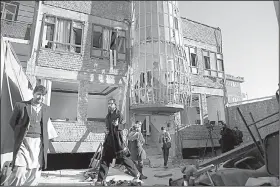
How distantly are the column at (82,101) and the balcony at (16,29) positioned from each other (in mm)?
2474

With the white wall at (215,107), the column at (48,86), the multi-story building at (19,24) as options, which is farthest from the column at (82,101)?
the white wall at (215,107)

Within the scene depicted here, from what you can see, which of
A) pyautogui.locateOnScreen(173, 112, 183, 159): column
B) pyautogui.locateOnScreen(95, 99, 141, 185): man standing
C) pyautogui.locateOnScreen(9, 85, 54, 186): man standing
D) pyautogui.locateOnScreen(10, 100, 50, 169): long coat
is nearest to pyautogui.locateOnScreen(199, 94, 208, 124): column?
pyautogui.locateOnScreen(173, 112, 183, 159): column

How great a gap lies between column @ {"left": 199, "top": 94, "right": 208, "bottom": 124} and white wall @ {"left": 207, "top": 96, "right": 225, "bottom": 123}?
0.51 m

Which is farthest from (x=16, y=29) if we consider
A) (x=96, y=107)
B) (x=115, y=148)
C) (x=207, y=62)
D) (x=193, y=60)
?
(x=207, y=62)

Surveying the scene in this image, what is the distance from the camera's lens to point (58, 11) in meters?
6.72

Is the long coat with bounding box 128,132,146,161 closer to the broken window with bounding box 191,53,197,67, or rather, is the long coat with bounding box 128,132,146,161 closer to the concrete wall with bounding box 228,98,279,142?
the concrete wall with bounding box 228,98,279,142

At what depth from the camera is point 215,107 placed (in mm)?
9641

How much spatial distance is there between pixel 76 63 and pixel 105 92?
1491 mm

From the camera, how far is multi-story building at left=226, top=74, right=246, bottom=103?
11481mm

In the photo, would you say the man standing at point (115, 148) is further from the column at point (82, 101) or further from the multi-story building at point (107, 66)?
the column at point (82, 101)

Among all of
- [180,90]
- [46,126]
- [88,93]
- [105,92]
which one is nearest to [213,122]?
[180,90]

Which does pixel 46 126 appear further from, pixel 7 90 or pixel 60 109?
pixel 60 109

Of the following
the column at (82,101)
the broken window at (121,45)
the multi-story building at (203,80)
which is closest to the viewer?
the column at (82,101)

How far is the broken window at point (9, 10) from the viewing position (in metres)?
6.24
